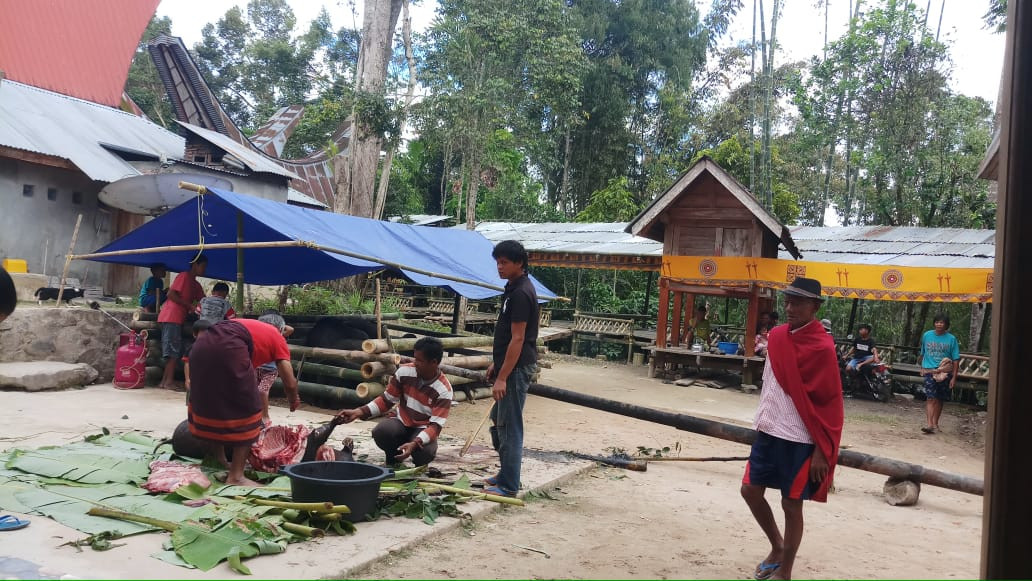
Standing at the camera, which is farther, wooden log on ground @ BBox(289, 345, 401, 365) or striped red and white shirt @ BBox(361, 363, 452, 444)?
wooden log on ground @ BBox(289, 345, 401, 365)

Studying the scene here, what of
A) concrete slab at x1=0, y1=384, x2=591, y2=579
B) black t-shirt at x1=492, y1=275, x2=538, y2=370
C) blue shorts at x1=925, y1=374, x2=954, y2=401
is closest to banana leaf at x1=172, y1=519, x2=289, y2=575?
concrete slab at x1=0, y1=384, x2=591, y2=579

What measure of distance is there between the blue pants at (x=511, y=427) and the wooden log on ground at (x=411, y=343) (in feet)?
9.31

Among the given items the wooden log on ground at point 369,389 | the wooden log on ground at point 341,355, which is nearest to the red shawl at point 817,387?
the wooden log on ground at point 341,355

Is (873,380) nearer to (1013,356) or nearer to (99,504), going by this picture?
(99,504)

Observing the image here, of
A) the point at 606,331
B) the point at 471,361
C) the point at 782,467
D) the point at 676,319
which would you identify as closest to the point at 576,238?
the point at 606,331

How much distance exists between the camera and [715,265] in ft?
47.6

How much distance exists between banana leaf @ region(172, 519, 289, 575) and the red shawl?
275 cm

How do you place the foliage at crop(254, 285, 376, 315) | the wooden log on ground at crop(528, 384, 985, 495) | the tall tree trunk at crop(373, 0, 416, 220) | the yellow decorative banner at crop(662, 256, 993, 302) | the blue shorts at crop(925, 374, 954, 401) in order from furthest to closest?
the tall tree trunk at crop(373, 0, 416, 220)
the foliage at crop(254, 285, 376, 315)
the yellow decorative banner at crop(662, 256, 993, 302)
the blue shorts at crop(925, 374, 954, 401)
the wooden log on ground at crop(528, 384, 985, 495)

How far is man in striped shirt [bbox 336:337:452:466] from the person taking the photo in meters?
5.53

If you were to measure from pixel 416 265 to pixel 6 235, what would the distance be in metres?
8.83

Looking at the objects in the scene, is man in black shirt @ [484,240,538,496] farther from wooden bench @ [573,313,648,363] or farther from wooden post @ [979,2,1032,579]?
wooden bench @ [573,313,648,363]

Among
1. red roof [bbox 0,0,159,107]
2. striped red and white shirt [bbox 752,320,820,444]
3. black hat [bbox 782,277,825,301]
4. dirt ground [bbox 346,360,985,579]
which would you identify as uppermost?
red roof [bbox 0,0,159,107]

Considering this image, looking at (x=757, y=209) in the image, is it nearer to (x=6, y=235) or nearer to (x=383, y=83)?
(x=383, y=83)

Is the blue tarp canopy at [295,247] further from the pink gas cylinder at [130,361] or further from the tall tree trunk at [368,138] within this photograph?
the tall tree trunk at [368,138]
